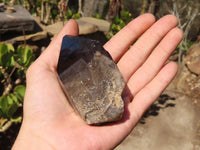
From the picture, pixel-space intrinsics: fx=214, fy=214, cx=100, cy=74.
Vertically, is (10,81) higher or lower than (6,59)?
lower

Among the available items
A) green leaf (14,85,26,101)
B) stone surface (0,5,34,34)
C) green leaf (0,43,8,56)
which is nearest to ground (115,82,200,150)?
green leaf (14,85,26,101)

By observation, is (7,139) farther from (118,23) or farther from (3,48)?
(118,23)

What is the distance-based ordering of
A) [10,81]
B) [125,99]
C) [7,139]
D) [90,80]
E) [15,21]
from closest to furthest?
[90,80] < [125,99] < [10,81] < [7,139] < [15,21]

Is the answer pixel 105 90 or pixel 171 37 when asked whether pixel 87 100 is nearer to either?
pixel 105 90

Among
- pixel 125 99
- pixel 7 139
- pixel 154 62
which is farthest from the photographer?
pixel 7 139

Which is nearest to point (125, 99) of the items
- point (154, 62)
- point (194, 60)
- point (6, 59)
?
point (154, 62)

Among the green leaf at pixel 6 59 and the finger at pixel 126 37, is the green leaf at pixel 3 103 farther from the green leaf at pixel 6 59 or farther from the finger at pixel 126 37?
the finger at pixel 126 37

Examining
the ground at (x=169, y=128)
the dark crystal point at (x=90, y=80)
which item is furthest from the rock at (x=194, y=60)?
the dark crystal point at (x=90, y=80)
